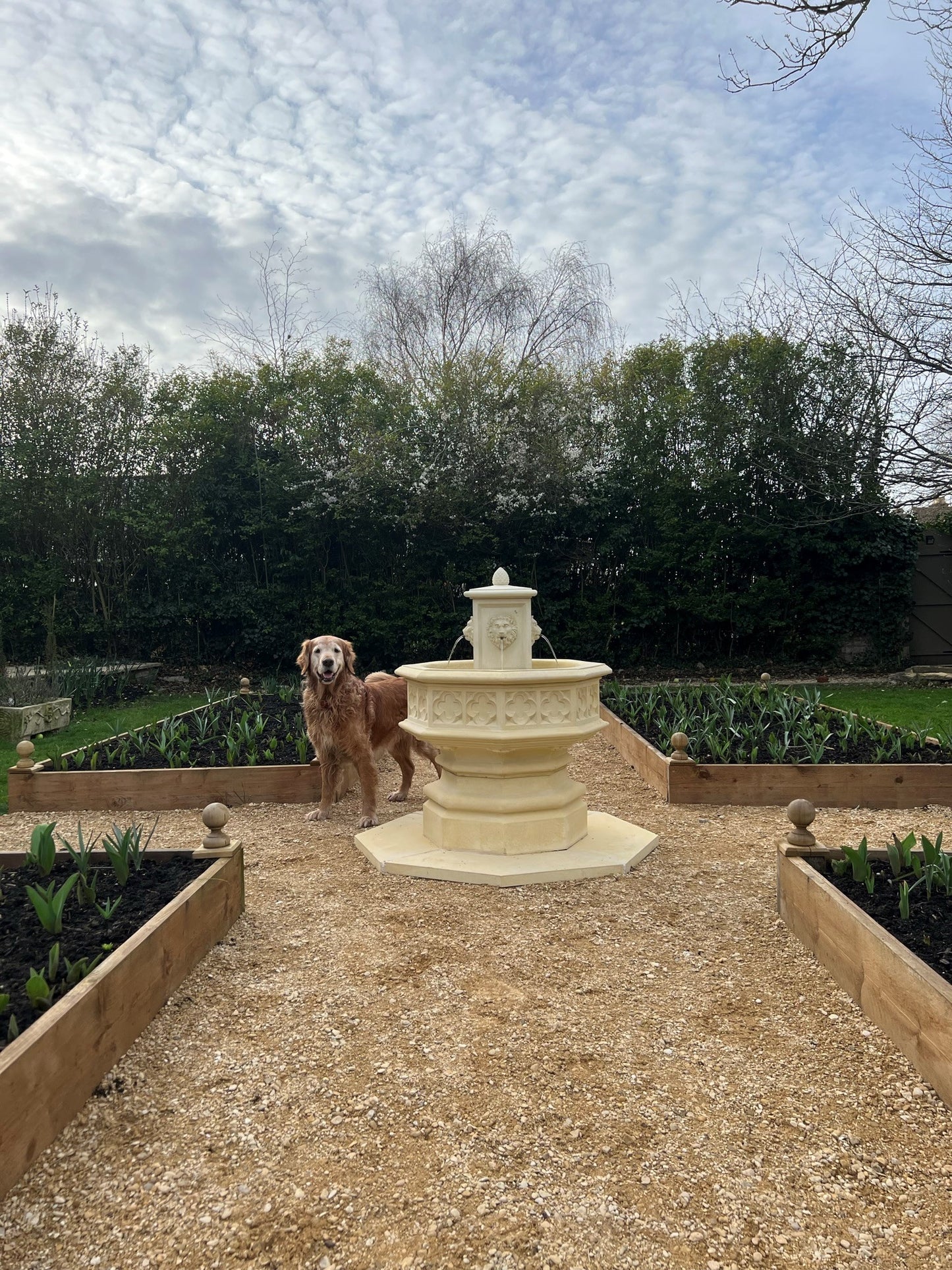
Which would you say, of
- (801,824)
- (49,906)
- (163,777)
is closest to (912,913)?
(801,824)

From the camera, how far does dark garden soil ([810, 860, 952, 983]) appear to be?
229cm

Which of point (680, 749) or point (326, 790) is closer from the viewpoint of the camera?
point (326, 790)

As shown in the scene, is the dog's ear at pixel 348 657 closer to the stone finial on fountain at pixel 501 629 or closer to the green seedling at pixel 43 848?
the stone finial on fountain at pixel 501 629

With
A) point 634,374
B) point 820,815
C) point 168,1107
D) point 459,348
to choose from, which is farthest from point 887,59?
point 459,348

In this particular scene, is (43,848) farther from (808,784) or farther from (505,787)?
(808,784)

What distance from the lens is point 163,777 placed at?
515 centimetres

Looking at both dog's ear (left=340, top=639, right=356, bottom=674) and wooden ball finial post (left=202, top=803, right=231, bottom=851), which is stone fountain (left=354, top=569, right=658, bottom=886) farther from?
wooden ball finial post (left=202, top=803, right=231, bottom=851)

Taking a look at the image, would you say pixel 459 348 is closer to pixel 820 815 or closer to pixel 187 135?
pixel 187 135

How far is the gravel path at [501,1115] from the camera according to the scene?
1.52 m

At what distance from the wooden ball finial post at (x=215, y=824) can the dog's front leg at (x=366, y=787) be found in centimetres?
144

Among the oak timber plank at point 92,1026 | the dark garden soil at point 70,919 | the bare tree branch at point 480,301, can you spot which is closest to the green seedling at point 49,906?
the dark garden soil at point 70,919

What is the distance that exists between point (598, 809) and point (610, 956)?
2266mm

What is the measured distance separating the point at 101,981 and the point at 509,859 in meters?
2.13

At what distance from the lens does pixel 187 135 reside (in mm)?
5801
